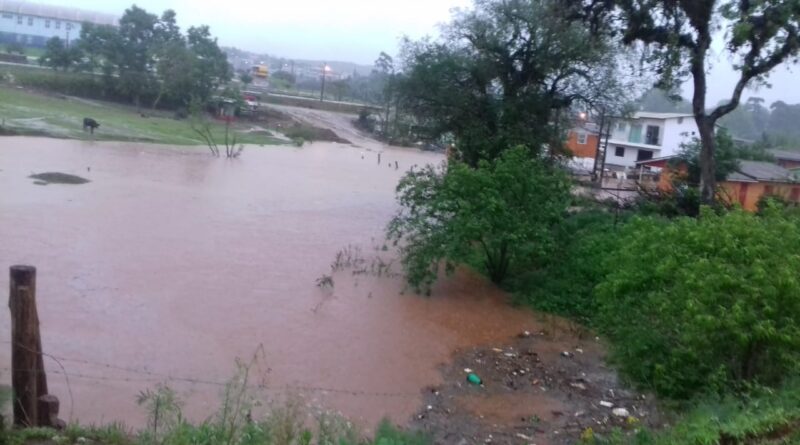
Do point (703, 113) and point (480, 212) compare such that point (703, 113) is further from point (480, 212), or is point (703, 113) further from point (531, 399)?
point (531, 399)

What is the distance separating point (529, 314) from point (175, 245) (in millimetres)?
7867

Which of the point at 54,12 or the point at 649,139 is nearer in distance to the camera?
the point at 649,139

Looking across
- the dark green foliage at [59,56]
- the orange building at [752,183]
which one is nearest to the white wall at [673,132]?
the orange building at [752,183]

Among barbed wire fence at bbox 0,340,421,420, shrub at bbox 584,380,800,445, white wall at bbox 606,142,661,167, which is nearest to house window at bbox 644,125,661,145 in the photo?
white wall at bbox 606,142,661,167

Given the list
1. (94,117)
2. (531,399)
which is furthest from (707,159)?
(94,117)

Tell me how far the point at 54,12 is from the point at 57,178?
233 feet

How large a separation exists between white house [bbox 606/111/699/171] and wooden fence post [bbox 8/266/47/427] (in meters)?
39.0

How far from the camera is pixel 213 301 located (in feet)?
49.7

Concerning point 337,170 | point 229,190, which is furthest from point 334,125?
point 229,190

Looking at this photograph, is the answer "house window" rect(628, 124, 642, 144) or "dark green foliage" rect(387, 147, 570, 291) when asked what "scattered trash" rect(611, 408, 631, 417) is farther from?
"house window" rect(628, 124, 642, 144)

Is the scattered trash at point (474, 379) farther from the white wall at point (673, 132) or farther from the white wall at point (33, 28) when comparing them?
the white wall at point (33, 28)

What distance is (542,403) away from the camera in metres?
11.4

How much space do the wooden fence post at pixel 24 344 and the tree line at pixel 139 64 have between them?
158 feet

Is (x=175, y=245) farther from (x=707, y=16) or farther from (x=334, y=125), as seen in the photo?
(x=334, y=125)
